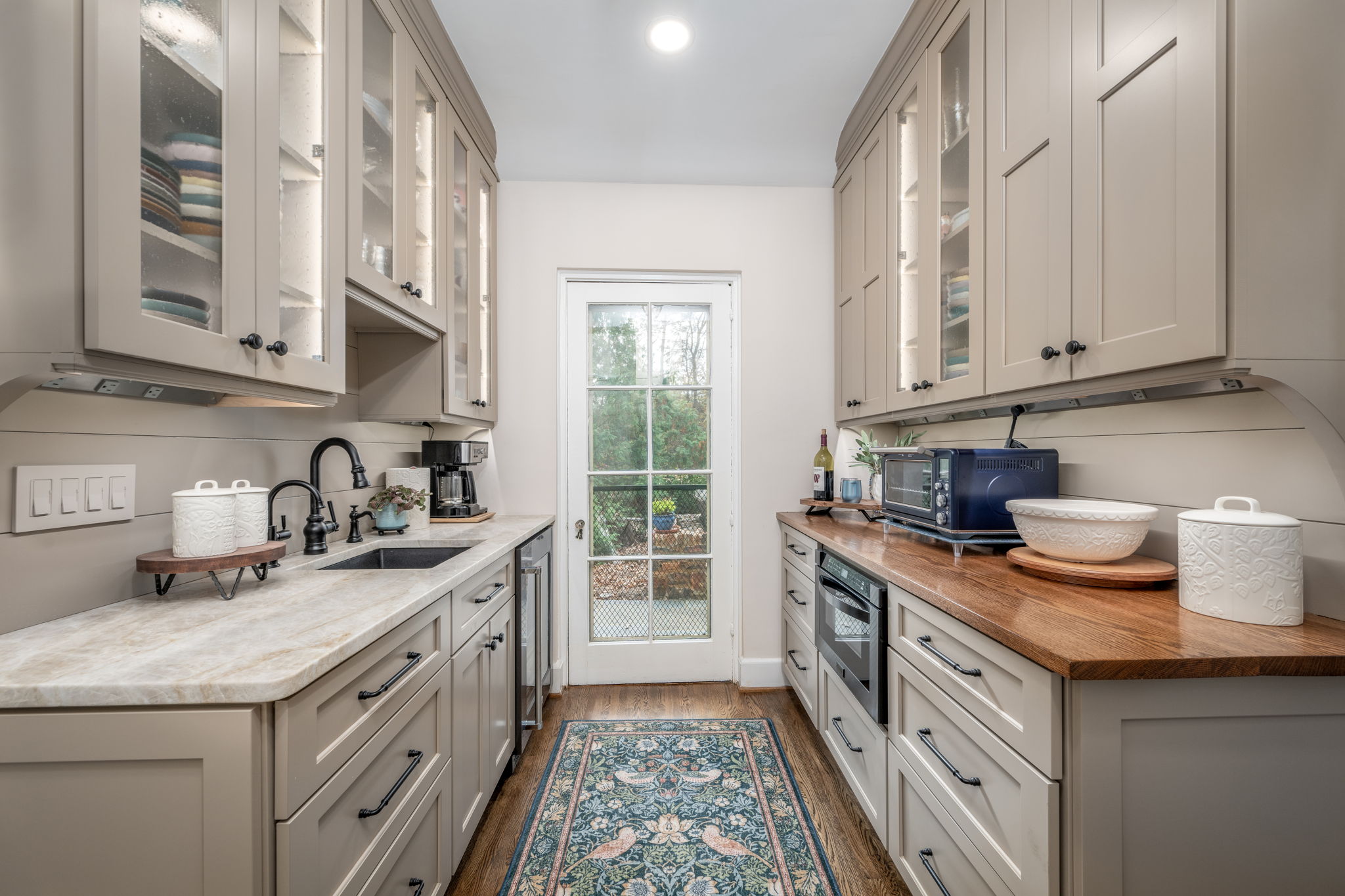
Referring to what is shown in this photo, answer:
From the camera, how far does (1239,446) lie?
1.18 metres

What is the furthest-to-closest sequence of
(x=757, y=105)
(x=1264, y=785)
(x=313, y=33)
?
1. (x=757, y=105)
2. (x=313, y=33)
3. (x=1264, y=785)

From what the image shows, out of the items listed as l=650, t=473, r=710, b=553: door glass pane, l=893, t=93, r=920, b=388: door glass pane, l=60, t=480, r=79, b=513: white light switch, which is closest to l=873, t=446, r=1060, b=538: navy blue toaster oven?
l=893, t=93, r=920, b=388: door glass pane

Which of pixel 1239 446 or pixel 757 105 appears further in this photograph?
pixel 757 105

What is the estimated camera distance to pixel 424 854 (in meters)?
1.30

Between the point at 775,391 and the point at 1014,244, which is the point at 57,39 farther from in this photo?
the point at 775,391

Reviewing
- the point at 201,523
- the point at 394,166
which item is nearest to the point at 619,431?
the point at 394,166

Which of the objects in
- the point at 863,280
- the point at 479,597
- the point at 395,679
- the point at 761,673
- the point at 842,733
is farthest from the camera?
the point at 761,673

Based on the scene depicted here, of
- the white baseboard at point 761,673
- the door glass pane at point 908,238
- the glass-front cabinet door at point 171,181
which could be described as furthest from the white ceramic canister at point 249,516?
the white baseboard at point 761,673

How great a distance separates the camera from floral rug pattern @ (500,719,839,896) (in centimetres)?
159

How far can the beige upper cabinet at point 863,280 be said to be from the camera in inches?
89.5

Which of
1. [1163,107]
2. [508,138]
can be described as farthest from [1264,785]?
[508,138]

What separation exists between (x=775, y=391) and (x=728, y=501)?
2.09 feet

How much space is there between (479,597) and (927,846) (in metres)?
1.35

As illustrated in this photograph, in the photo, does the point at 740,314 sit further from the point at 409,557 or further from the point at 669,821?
the point at 669,821
